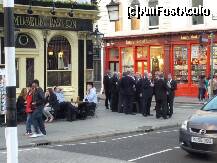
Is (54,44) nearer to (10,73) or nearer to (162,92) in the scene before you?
(162,92)

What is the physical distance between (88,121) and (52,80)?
2.92 meters

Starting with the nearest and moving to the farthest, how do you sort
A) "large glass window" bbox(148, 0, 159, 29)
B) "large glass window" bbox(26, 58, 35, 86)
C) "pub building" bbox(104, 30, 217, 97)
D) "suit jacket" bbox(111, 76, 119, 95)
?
"large glass window" bbox(26, 58, 35, 86)
"suit jacket" bbox(111, 76, 119, 95)
"pub building" bbox(104, 30, 217, 97)
"large glass window" bbox(148, 0, 159, 29)

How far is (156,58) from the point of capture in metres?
36.5

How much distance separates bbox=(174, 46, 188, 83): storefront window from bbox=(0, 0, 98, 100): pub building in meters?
14.0

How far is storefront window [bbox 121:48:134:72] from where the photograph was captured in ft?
126

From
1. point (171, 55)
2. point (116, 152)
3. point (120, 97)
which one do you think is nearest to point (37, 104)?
point (116, 152)

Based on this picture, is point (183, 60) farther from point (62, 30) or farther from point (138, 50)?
point (62, 30)

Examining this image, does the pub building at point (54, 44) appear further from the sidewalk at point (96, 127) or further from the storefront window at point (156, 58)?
the storefront window at point (156, 58)

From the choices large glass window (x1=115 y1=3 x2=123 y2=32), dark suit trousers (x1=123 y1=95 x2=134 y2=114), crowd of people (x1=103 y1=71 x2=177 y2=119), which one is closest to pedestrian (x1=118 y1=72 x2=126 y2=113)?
crowd of people (x1=103 y1=71 x2=177 y2=119)

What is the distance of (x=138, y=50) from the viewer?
3778 cm

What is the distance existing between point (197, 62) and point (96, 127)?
18.3 metres

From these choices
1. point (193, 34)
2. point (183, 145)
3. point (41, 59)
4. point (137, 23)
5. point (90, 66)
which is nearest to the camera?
point (183, 145)

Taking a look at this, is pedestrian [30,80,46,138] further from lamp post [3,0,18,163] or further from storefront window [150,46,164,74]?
storefront window [150,46,164,74]

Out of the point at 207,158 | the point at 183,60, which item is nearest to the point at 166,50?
the point at 183,60
